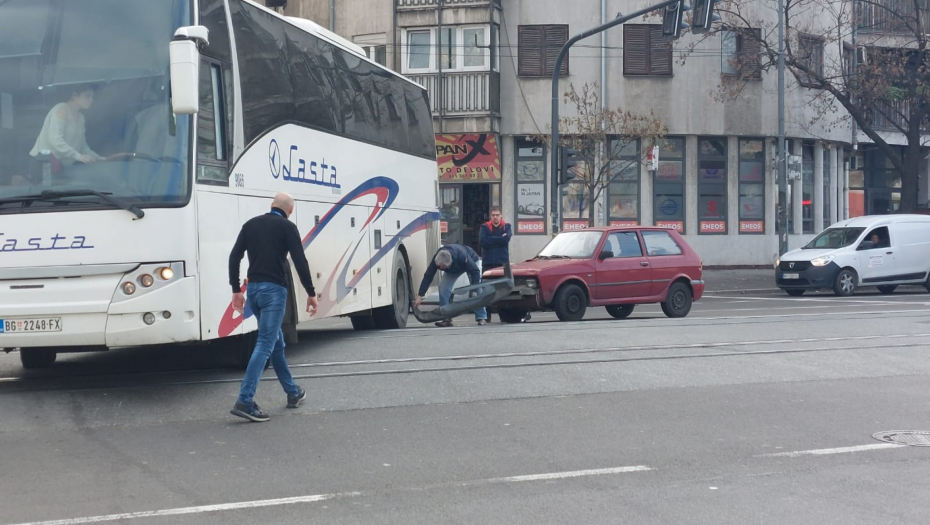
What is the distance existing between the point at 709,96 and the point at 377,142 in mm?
22207

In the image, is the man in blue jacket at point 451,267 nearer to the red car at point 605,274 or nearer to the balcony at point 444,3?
the red car at point 605,274

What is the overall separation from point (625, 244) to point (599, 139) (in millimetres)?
13362

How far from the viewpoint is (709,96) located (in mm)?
34719

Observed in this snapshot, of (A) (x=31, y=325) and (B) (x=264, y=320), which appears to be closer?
(B) (x=264, y=320)

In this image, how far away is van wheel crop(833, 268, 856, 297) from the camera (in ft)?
81.5

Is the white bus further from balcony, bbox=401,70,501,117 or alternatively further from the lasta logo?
balcony, bbox=401,70,501,117

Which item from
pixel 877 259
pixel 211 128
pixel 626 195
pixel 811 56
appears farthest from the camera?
pixel 626 195

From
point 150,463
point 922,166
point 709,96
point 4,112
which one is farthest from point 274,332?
point 922,166

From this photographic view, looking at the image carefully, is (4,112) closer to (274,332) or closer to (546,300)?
(274,332)

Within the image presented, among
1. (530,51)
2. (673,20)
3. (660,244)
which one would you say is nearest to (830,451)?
(660,244)

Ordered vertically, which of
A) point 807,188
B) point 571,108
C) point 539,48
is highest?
point 539,48

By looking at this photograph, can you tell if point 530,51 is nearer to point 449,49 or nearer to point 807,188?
point 449,49

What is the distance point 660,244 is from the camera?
59.6ft

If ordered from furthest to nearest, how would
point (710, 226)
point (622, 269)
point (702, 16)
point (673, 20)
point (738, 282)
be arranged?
point (710, 226) < point (738, 282) < point (673, 20) < point (702, 16) < point (622, 269)
